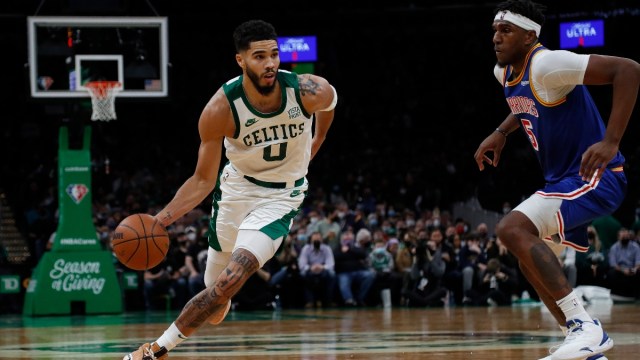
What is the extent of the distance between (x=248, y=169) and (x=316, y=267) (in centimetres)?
1044

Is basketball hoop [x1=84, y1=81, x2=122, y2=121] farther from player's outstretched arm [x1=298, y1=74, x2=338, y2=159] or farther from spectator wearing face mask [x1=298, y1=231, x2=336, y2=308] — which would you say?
player's outstretched arm [x1=298, y1=74, x2=338, y2=159]

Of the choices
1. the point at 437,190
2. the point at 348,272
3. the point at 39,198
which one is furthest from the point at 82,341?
the point at 437,190

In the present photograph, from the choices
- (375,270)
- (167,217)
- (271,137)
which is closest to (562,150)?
(271,137)

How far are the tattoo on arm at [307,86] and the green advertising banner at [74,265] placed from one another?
9411 mm

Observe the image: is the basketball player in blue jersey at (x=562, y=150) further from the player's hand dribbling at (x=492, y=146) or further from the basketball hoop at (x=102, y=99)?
the basketball hoop at (x=102, y=99)

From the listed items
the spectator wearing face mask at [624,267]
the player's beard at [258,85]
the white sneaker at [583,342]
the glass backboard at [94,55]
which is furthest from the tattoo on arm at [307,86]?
the spectator wearing face mask at [624,267]

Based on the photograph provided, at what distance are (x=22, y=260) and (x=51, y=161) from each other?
6.37m

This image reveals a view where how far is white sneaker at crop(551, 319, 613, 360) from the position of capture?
580 cm

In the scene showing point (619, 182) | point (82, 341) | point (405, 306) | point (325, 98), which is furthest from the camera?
point (405, 306)

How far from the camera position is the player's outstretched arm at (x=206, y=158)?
6.69m

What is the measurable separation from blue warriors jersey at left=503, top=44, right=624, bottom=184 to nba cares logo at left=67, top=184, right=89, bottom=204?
10475 millimetres

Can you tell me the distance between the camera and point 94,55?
15227 millimetres

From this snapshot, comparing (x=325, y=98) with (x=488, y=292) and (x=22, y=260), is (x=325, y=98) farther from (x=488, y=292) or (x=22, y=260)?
(x=22, y=260)

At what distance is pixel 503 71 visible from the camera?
21.7 ft
